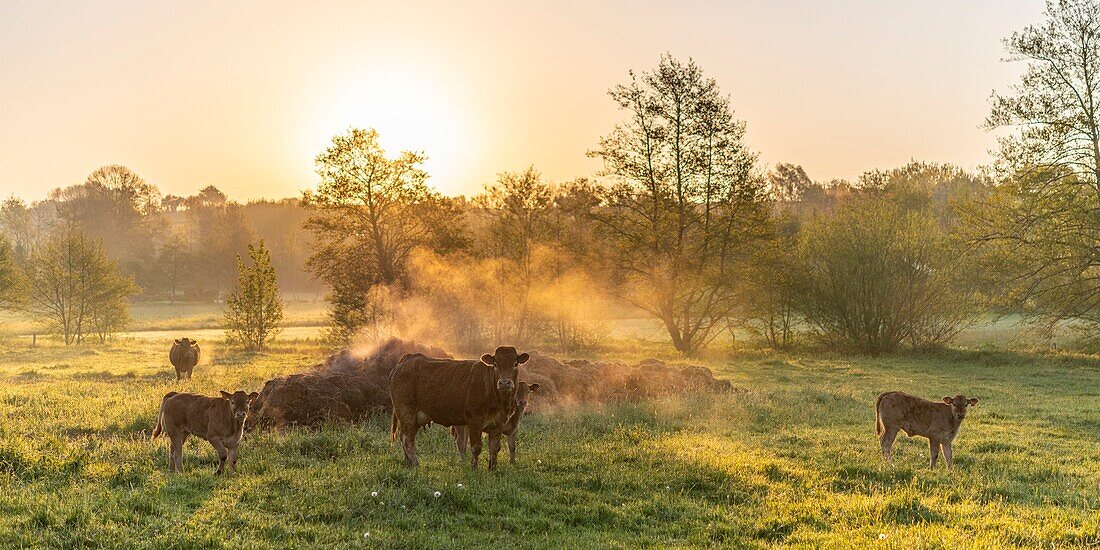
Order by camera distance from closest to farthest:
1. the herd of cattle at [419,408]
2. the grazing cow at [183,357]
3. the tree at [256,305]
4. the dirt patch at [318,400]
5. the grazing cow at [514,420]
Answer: the herd of cattle at [419,408] → the grazing cow at [514,420] → the dirt patch at [318,400] → the grazing cow at [183,357] → the tree at [256,305]

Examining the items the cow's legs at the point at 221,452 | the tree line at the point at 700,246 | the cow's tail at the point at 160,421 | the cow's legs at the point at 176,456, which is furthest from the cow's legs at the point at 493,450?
the tree line at the point at 700,246

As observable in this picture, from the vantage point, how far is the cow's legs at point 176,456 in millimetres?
11016

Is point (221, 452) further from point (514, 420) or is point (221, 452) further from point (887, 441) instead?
point (887, 441)

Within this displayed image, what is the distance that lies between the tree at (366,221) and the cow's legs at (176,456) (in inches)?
1178

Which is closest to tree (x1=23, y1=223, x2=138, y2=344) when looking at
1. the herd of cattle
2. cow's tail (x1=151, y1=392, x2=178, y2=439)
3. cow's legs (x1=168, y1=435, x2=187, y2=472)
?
the herd of cattle

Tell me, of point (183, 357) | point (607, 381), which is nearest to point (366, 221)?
point (183, 357)

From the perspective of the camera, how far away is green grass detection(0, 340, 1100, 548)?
8.17 m

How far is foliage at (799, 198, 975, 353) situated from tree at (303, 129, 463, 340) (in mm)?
21910

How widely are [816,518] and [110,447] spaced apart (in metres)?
11.7

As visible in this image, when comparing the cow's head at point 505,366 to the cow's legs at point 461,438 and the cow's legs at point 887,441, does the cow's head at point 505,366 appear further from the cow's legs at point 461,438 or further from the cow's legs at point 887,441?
the cow's legs at point 887,441

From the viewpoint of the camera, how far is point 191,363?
25.4m

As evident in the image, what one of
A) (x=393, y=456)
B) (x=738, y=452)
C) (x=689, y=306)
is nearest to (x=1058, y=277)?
(x=689, y=306)

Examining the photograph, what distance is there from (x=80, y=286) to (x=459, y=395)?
4543 centimetres

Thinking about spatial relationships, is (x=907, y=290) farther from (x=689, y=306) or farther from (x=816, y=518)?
(x=816, y=518)
